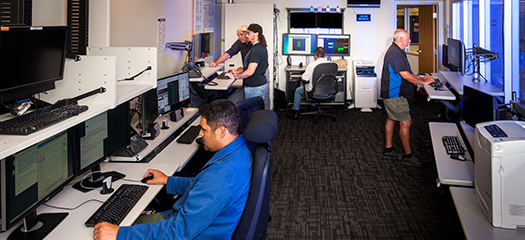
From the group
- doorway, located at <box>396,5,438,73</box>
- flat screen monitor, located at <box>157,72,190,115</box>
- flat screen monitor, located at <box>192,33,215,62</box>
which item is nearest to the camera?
flat screen monitor, located at <box>157,72,190,115</box>

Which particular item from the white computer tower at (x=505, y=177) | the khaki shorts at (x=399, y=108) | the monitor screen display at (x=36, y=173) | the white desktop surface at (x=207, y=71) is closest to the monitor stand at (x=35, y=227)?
the monitor screen display at (x=36, y=173)

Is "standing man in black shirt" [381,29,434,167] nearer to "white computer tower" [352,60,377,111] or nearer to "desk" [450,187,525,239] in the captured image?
"desk" [450,187,525,239]

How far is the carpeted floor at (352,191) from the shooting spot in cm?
303

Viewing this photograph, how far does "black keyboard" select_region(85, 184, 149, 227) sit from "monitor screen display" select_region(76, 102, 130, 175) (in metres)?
0.22

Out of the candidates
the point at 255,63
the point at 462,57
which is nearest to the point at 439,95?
the point at 462,57

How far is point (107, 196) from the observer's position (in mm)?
2189

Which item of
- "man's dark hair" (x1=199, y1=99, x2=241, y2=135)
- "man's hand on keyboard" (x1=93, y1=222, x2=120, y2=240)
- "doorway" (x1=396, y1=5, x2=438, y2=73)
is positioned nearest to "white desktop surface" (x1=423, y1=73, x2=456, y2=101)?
"man's dark hair" (x1=199, y1=99, x2=241, y2=135)

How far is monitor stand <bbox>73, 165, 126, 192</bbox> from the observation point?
7.50 feet

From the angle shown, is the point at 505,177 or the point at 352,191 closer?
the point at 505,177

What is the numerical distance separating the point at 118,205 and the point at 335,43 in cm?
606

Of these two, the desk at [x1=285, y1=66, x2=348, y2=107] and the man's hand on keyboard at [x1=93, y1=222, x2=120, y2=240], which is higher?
the desk at [x1=285, y1=66, x2=348, y2=107]

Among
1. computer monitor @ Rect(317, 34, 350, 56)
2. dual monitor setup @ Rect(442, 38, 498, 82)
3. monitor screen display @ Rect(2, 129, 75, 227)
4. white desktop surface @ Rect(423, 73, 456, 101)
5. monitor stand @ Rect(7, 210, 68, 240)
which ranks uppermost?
computer monitor @ Rect(317, 34, 350, 56)

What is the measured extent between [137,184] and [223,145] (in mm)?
693

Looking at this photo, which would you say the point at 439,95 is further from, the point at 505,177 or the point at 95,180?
the point at 95,180
